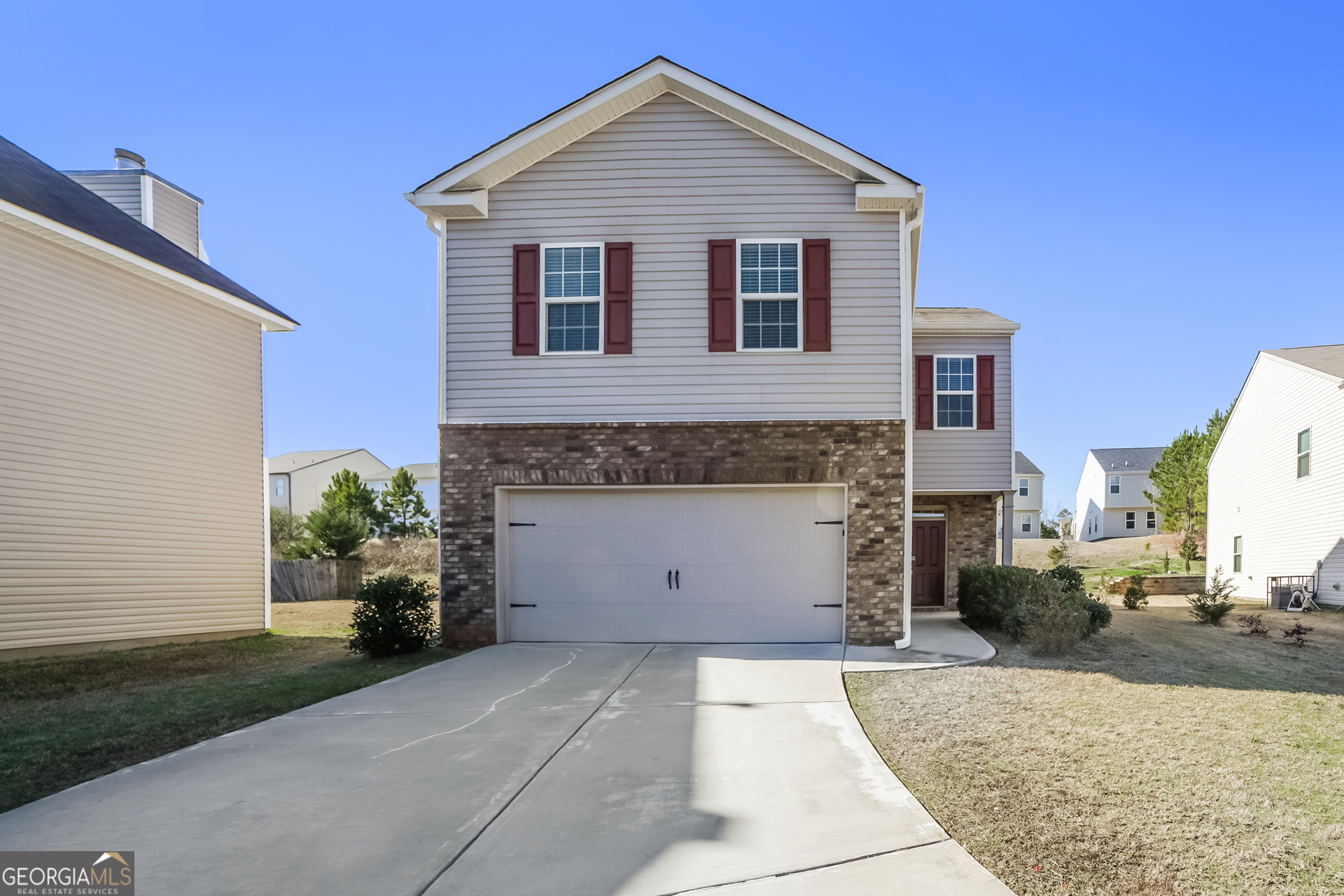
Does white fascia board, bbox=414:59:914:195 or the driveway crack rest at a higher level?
white fascia board, bbox=414:59:914:195

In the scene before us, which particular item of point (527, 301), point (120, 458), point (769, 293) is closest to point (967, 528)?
point (769, 293)

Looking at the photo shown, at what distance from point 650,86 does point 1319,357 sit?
62.3ft

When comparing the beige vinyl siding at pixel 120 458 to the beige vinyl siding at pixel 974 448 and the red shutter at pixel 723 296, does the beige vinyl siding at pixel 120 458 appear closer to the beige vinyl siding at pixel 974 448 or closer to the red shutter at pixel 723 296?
the red shutter at pixel 723 296

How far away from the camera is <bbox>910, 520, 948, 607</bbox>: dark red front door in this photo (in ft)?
62.0

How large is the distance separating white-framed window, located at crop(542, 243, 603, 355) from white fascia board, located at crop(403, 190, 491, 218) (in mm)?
1062

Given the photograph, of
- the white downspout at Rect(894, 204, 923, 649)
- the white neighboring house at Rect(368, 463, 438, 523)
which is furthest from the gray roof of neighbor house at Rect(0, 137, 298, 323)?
the white neighboring house at Rect(368, 463, 438, 523)

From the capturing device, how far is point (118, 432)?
524 inches

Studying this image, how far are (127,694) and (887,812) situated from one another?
27.1 feet

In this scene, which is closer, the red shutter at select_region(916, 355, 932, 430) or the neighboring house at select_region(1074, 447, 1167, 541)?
the red shutter at select_region(916, 355, 932, 430)

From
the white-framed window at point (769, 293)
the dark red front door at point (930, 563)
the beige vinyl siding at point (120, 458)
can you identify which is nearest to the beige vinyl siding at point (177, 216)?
the beige vinyl siding at point (120, 458)

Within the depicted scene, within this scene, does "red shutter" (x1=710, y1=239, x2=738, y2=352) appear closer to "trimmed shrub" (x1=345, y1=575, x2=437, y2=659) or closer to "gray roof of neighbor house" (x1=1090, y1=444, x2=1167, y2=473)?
"trimmed shrub" (x1=345, y1=575, x2=437, y2=659)

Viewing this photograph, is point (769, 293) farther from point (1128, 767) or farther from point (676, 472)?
point (1128, 767)

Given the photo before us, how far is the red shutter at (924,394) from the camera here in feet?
56.0

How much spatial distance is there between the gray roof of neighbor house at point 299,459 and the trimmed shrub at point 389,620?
45310 mm
